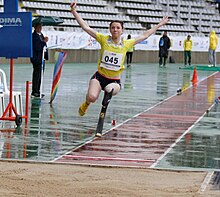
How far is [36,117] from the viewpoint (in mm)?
16141

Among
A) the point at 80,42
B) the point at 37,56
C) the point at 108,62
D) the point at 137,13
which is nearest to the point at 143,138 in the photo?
the point at 108,62

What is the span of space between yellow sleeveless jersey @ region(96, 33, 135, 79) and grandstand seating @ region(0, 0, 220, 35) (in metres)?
33.5

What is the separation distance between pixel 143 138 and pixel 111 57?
140 cm

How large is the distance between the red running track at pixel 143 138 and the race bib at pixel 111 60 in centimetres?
109

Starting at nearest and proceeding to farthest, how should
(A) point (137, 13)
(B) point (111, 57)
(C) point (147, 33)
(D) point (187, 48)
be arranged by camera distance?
1. (B) point (111, 57)
2. (C) point (147, 33)
3. (D) point (187, 48)
4. (A) point (137, 13)

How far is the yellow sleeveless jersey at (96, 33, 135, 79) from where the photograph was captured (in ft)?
44.5

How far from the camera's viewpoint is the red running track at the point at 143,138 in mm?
10883

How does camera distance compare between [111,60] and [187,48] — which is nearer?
[111,60]

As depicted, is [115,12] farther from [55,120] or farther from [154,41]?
[55,120]

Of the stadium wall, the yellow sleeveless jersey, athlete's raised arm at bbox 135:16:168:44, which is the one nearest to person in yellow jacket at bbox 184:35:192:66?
the stadium wall

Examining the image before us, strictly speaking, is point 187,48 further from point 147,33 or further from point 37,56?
point 147,33

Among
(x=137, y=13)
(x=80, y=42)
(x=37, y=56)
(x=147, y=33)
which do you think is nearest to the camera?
(x=147, y=33)

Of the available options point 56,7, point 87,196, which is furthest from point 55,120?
point 56,7

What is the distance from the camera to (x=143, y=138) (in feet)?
43.7
